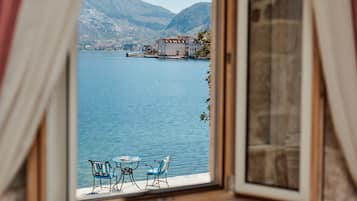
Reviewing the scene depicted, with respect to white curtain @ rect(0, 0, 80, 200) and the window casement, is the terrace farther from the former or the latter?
white curtain @ rect(0, 0, 80, 200)

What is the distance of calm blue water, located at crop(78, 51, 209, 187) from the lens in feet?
37.9

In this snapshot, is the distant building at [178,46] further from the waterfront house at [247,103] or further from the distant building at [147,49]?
the waterfront house at [247,103]

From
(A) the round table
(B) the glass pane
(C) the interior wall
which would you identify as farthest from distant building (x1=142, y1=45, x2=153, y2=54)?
(C) the interior wall

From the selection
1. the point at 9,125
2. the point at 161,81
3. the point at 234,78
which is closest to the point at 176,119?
the point at 161,81

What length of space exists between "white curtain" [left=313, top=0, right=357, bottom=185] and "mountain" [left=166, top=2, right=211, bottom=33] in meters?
9.58

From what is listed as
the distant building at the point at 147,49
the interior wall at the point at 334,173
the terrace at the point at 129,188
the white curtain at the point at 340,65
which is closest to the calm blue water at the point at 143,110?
the distant building at the point at 147,49

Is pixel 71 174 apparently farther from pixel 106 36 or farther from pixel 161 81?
pixel 161 81

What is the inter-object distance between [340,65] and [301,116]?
33cm

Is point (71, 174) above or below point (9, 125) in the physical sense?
below

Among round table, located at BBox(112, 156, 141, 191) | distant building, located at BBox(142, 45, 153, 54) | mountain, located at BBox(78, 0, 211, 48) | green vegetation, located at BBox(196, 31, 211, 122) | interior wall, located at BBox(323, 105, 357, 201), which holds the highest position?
mountain, located at BBox(78, 0, 211, 48)

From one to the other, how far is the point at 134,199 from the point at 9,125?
91 cm

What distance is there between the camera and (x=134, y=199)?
96.0 inches

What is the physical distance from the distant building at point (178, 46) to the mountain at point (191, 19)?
72 centimetres

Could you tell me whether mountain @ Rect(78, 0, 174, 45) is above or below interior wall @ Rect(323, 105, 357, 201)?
above
